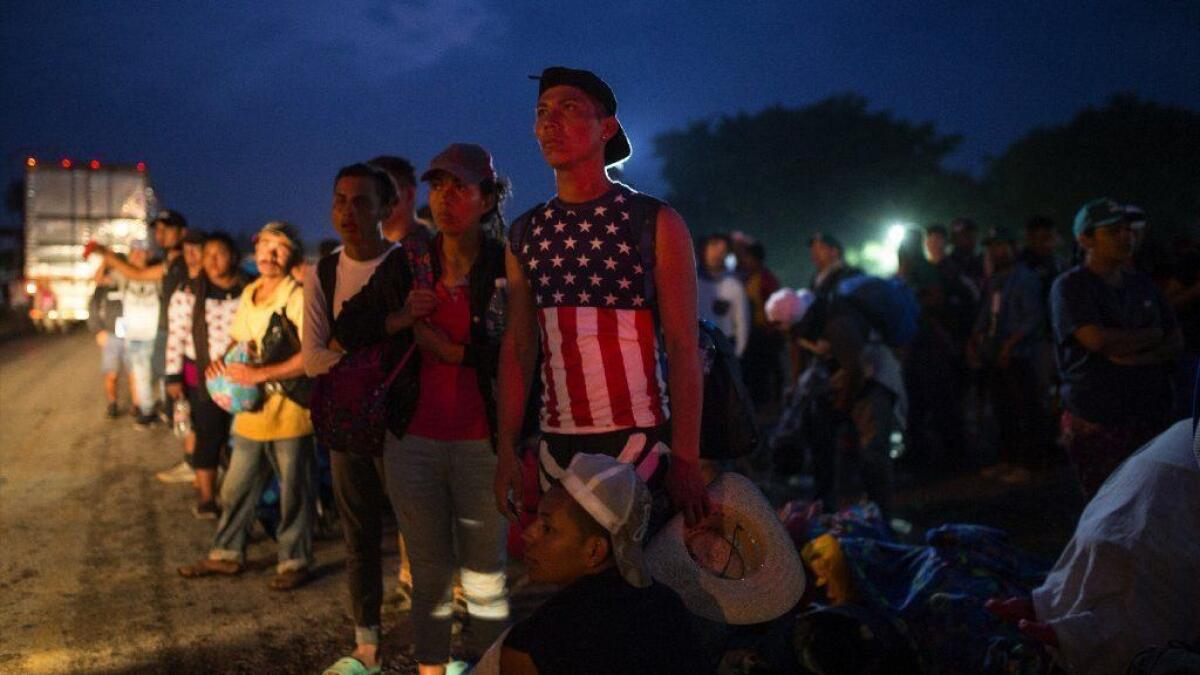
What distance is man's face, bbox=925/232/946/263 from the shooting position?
408 inches

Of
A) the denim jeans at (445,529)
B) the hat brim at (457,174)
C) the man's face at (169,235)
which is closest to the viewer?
the hat brim at (457,174)

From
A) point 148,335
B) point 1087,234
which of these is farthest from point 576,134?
point 148,335

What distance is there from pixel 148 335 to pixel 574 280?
8732mm

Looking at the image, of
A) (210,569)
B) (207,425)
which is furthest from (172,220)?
(210,569)

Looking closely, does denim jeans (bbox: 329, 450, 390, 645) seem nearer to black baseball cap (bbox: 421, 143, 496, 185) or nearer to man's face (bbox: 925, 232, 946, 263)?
black baseball cap (bbox: 421, 143, 496, 185)

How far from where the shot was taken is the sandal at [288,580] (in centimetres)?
562

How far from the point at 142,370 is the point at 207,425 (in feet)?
16.7

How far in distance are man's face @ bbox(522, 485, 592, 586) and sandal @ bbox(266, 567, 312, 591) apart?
370 cm

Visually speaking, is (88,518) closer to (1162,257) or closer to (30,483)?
(30,483)

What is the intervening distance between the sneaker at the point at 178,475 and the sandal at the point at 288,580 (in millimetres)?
3313

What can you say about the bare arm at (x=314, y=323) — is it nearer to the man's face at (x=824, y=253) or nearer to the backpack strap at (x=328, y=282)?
the backpack strap at (x=328, y=282)

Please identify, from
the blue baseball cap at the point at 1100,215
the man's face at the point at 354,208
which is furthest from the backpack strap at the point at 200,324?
the blue baseball cap at the point at 1100,215

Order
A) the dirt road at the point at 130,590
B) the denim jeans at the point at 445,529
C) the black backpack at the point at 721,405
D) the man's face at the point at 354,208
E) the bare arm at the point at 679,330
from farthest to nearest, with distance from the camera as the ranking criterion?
the dirt road at the point at 130,590 < the man's face at the point at 354,208 < the denim jeans at the point at 445,529 < the black backpack at the point at 721,405 < the bare arm at the point at 679,330

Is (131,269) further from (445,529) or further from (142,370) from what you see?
(445,529)
